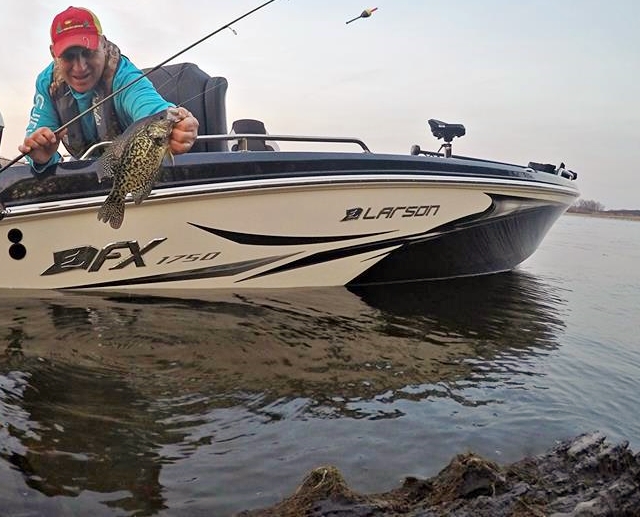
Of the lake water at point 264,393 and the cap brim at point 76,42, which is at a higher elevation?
the cap brim at point 76,42

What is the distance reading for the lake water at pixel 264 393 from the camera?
187cm

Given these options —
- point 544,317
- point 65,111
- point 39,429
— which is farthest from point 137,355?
point 544,317

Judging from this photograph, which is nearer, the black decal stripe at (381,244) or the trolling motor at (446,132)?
the black decal stripe at (381,244)

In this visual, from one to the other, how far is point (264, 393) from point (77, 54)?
3446mm

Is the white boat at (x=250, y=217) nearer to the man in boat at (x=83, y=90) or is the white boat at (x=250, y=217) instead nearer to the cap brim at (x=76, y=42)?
the man in boat at (x=83, y=90)

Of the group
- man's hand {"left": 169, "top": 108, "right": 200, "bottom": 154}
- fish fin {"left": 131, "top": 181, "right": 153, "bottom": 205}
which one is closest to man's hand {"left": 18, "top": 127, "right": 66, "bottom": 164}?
fish fin {"left": 131, "top": 181, "right": 153, "bottom": 205}

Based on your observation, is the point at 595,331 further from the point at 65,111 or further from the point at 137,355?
the point at 65,111

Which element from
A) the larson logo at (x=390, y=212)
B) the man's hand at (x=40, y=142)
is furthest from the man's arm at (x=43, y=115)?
the larson logo at (x=390, y=212)

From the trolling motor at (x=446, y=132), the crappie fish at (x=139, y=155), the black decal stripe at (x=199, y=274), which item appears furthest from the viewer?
the trolling motor at (x=446, y=132)

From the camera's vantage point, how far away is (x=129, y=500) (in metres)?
1.70

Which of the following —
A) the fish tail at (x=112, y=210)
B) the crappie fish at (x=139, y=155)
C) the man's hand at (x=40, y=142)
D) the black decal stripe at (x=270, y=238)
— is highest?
the man's hand at (x=40, y=142)

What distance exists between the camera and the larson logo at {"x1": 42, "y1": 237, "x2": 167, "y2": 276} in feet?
15.8

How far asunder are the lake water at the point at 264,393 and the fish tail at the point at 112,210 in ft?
2.38

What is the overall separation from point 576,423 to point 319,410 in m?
1.21
